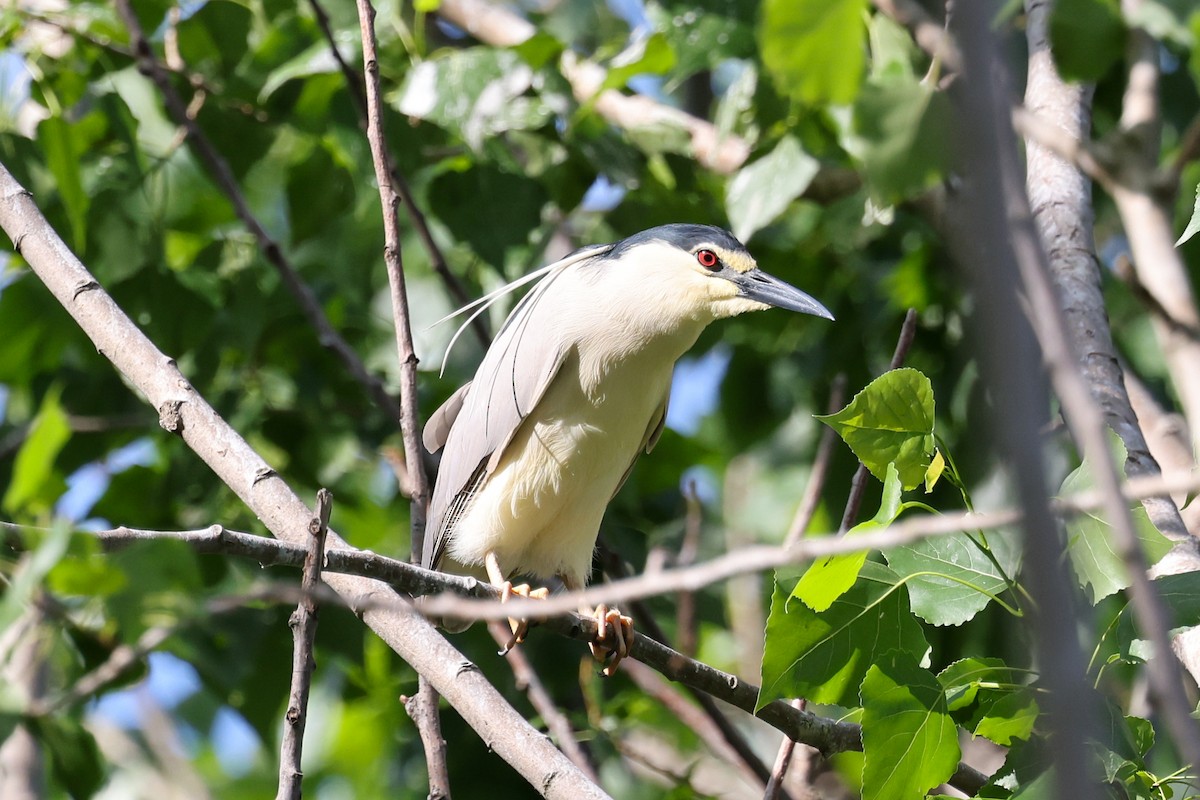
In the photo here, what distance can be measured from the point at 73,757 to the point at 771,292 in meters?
1.87

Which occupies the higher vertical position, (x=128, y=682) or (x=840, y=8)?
(x=840, y=8)

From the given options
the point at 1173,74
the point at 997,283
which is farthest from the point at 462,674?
the point at 1173,74

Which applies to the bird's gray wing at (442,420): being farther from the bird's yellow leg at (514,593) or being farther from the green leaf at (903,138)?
the green leaf at (903,138)

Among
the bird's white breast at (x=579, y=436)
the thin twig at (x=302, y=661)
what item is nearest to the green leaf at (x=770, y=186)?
the bird's white breast at (x=579, y=436)

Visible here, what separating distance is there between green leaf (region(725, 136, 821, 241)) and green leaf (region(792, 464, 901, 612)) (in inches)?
51.3

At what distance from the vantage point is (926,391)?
1.67 metres

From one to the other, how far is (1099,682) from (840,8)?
106 centimetres

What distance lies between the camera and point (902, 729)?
172 centimetres

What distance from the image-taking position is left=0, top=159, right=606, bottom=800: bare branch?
2002 mm

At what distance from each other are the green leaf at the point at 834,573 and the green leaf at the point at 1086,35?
62cm

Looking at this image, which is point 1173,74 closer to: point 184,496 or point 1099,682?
point 1099,682

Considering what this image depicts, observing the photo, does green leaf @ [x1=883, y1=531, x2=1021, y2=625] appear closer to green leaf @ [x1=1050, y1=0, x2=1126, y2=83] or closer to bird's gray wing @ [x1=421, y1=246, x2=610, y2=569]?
green leaf @ [x1=1050, y1=0, x2=1126, y2=83]

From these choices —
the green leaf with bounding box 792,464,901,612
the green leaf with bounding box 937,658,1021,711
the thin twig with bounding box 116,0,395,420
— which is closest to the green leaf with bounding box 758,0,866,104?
the green leaf with bounding box 792,464,901,612

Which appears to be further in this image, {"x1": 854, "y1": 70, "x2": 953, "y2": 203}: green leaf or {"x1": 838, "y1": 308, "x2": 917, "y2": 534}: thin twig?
{"x1": 838, "y1": 308, "x2": 917, "y2": 534}: thin twig
